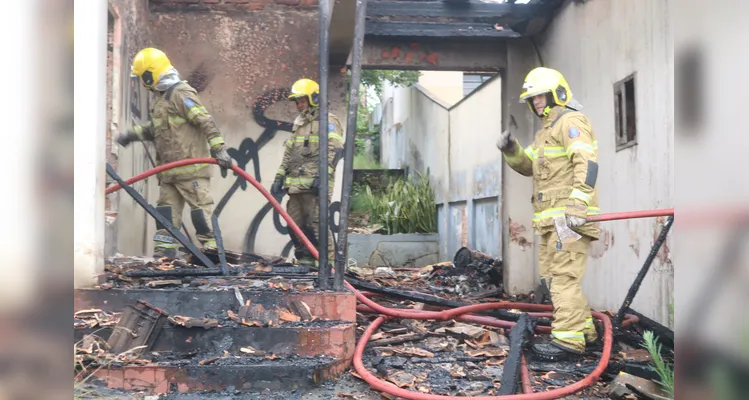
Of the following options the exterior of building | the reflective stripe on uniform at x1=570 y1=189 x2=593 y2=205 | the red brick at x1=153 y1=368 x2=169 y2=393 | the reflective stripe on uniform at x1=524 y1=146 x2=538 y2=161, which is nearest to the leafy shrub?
the exterior of building

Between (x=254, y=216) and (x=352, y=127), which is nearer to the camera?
(x=352, y=127)

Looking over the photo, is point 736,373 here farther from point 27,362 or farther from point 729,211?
point 27,362

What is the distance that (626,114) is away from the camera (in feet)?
17.3

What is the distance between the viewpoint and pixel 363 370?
3.46 metres

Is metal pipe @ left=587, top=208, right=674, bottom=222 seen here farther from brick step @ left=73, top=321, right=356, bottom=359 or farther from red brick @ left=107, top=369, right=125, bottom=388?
red brick @ left=107, top=369, right=125, bottom=388

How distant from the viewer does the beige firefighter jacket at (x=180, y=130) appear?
18.0 feet

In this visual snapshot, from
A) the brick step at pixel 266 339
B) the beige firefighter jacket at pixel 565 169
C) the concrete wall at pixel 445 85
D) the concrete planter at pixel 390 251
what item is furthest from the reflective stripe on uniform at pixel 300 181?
the concrete wall at pixel 445 85

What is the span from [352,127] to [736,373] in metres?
3.22

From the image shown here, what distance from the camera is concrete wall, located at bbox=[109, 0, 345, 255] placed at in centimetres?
764

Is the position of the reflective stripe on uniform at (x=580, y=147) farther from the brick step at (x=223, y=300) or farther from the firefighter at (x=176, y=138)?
the firefighter at (x=176, y=138)

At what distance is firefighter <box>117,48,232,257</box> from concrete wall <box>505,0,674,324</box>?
3519 millimetres

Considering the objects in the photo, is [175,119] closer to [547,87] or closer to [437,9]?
[437,9]

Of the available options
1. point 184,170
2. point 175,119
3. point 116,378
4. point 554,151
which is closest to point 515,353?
point 554,151

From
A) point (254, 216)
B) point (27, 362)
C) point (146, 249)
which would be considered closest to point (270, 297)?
point (27, 362)
